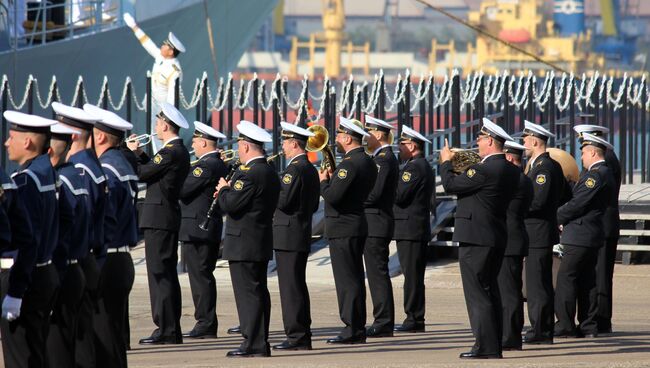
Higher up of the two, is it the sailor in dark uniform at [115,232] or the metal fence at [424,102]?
the metal fence at [424,102]

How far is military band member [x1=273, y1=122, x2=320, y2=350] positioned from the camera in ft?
31.0

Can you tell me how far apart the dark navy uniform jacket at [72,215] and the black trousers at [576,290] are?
3.93 metres

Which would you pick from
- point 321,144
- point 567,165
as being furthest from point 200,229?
point 567,165

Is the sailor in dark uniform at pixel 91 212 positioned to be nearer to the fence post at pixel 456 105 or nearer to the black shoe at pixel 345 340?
the black shoe at pixel 345 340

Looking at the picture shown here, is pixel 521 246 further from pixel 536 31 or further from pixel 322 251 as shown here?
pixel 536 31

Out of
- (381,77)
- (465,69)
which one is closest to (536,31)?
(465,69)

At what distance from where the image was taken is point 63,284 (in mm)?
7176

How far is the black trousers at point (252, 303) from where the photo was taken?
30.0ft

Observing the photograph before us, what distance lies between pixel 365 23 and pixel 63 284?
252ft

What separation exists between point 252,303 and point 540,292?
194 cm

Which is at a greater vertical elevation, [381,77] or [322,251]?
[381,77]

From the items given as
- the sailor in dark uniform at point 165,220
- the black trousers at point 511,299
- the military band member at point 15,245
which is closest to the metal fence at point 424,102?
the sailor in dark uniform at point 165,220

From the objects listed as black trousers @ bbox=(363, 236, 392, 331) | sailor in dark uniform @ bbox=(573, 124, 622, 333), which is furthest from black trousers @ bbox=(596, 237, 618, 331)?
black trousers @ bbox=(363, 236, 392, 331)

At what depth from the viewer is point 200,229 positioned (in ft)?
34.0
